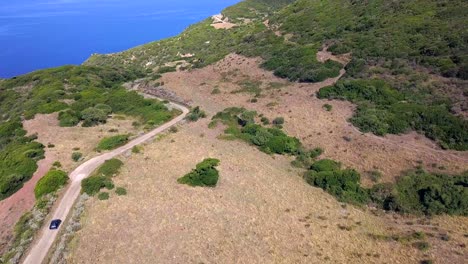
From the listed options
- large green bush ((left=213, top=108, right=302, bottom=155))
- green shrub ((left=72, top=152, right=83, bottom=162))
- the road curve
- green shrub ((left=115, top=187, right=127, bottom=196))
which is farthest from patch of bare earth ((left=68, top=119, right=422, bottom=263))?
green shrub ((left=72, top=152, right=83, bottom=162))

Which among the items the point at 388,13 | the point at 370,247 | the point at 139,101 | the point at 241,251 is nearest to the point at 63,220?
the point at 241,251

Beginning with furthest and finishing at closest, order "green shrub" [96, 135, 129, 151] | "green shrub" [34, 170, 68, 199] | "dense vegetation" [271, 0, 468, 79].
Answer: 1. "dense vegetation" [271, 0, 468, 79]
2. "green shrub" [96, 135, 129, 151]
3. "green shrub" [34, 170, 68, 199]

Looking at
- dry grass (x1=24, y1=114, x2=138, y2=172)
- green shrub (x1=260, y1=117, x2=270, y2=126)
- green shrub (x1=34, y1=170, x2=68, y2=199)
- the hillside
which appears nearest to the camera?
the hillside

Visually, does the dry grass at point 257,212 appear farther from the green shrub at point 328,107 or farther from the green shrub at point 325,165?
the green shrub at point 325,165

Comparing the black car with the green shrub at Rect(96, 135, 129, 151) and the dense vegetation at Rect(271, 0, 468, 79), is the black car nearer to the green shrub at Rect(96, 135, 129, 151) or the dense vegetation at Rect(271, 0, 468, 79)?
the green shrub at Rect(96, 135, 129, 151)

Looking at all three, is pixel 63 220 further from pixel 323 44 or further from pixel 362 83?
pixel 323 44

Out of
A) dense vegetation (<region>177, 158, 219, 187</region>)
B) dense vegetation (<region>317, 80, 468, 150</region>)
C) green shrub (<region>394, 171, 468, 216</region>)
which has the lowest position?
green shrub (<region>394, 171, 468, 216</region>)
